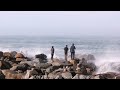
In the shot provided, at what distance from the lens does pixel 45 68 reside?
10.9 metres

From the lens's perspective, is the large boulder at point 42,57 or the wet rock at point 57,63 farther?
the large boulder at point 42,57

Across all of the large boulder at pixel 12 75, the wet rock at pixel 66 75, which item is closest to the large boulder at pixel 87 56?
the wet rock at pixel 66 75

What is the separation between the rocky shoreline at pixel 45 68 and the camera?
9656 millimetres

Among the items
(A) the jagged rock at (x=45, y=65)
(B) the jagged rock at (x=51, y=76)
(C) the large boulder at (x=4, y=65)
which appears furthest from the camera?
(A) the jagged rock at (x=45, y=65)

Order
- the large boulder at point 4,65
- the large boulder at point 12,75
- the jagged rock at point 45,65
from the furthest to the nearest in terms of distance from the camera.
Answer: the jagged rock at point 45,65 → the large boulder at point 4,65 → the large boulder at point 12,75

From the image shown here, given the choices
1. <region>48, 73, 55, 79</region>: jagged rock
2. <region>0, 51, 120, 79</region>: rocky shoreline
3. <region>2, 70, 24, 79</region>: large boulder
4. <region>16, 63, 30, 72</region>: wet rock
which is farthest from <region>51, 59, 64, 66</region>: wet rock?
<region>2, 70, 24, 79</region>: large boulder

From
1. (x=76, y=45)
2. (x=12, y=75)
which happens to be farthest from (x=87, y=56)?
(x=12, y=75)

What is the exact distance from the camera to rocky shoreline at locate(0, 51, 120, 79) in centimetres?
966

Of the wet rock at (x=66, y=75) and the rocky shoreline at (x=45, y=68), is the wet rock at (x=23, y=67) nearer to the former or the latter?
the rocky shoreline at (x=45, y=68)

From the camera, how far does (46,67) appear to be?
36.0ft

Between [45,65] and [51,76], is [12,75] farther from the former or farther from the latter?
[45,65]
